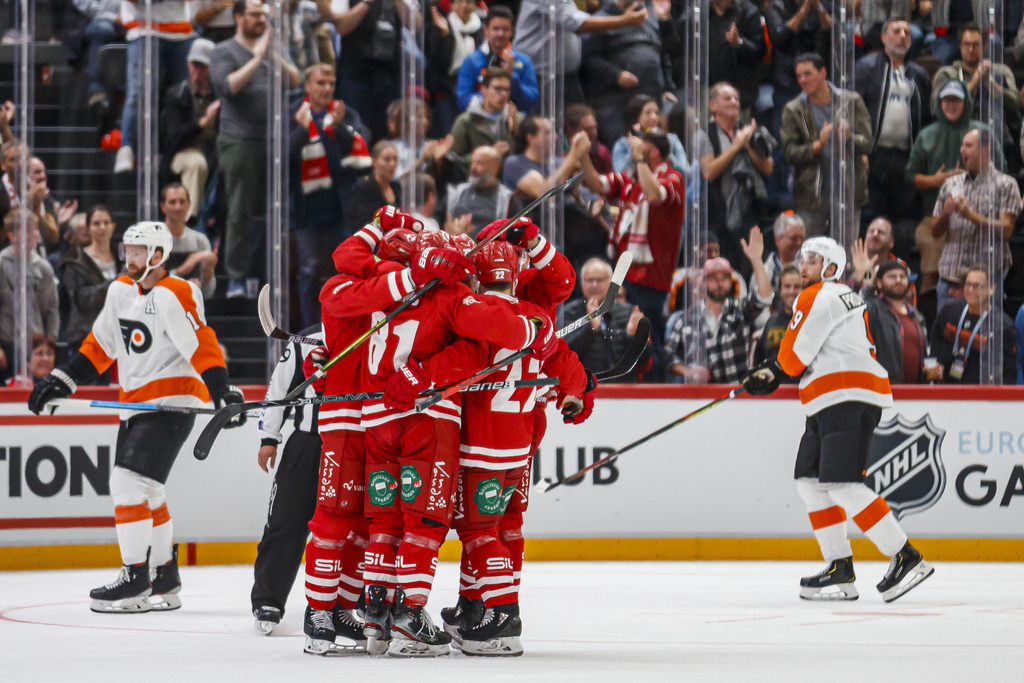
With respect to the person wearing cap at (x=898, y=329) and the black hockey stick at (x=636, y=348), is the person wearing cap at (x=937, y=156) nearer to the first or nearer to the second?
the person wearing cap at (x=898, y=329)

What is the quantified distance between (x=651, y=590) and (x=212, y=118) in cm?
348

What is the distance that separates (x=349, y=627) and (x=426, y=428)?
63 centimetres

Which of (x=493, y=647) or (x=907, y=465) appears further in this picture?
(x=907, y=465)

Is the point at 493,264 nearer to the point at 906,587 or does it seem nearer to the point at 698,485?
the point at 906,587

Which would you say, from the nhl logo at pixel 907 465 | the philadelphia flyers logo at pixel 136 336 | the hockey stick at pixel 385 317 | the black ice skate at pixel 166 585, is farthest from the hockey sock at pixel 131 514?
the nhl logo at pixel 907 465

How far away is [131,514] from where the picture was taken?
521 cm

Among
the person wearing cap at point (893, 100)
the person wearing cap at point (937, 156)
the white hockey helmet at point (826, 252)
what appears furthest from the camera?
the person wearing cap at point (893, 100)

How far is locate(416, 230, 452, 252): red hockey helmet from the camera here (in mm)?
3922

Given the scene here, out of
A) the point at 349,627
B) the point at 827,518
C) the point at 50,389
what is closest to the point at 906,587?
the point at 827,518

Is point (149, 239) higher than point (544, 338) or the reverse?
higher

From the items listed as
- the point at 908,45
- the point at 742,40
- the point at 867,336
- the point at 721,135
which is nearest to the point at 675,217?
the point at 721,135

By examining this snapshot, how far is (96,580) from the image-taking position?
6191mm

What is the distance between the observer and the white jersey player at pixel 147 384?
17.1ft

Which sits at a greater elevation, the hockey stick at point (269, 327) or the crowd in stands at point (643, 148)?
the crowd in stands at point (643, 148)
